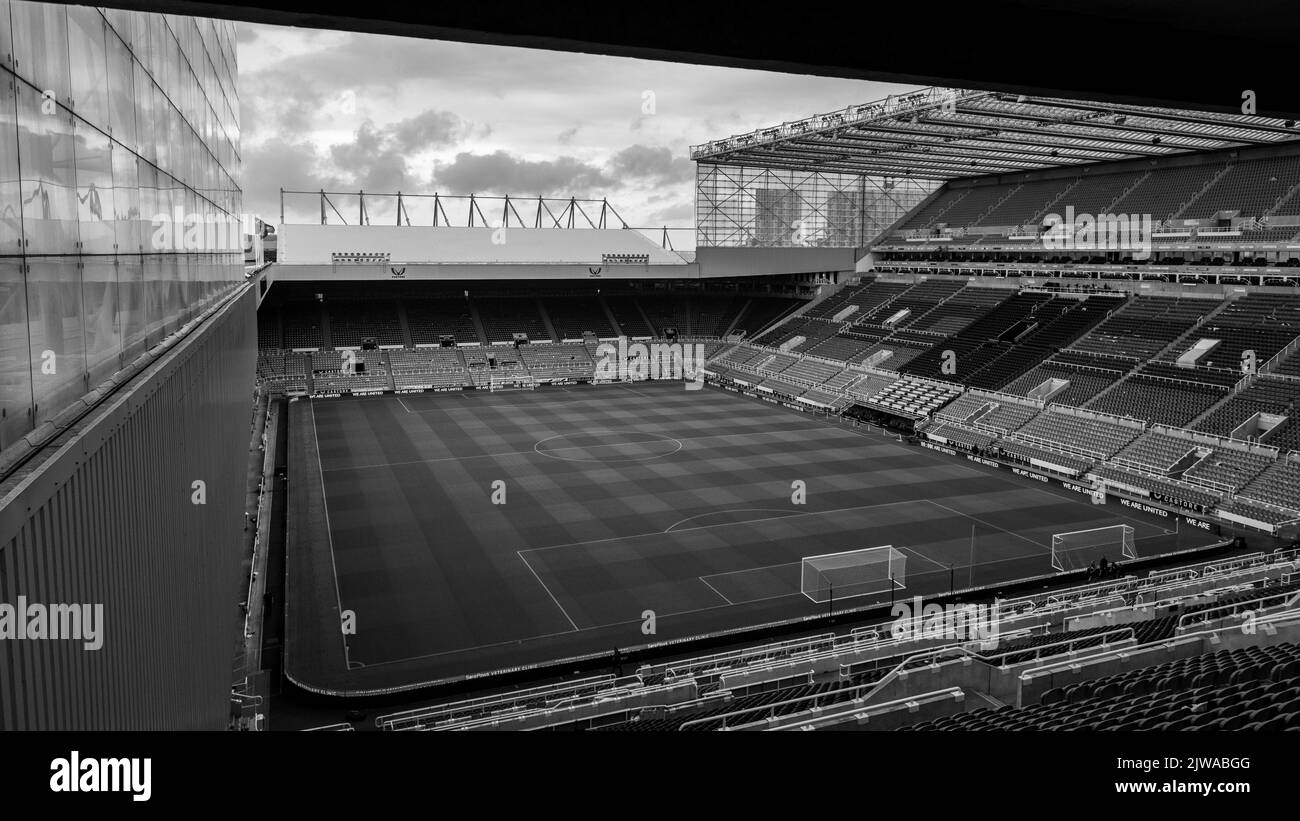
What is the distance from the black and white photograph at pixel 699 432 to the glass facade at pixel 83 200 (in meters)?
0.05

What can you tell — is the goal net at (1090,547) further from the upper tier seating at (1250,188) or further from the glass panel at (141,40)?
the upper tier seating at (1250,188)

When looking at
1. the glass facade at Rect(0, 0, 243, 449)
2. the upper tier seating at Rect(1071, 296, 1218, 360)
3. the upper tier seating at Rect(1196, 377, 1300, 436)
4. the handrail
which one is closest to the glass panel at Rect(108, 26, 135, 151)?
the glass facade at Rect(0, 0, 243, 449)

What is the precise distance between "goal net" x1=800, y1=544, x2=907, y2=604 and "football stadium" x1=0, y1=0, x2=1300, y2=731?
0.13m

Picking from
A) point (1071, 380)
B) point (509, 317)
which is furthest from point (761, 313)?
point (1071, 380)

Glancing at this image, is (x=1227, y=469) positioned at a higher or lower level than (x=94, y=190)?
lower

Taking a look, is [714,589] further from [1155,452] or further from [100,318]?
[1155,452]

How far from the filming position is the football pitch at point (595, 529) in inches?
835

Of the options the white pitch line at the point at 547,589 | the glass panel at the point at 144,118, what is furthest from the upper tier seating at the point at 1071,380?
the glass panel at the point at 144,118

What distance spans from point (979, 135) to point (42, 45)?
48.7m

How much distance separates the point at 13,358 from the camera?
4195mm

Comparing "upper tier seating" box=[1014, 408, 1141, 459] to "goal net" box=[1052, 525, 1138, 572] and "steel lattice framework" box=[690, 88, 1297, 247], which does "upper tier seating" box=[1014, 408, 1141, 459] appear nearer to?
"goal net" box=[1052, 525, 1138, 572]
